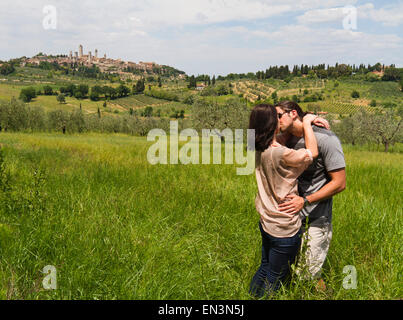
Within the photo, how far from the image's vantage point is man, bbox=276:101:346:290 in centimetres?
264

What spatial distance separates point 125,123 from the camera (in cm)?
8700

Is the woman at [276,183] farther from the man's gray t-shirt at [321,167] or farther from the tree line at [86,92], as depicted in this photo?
the tree line at [86,92]

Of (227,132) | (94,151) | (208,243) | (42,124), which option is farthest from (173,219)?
(42,124)

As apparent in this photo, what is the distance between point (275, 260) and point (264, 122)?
4.35 ft

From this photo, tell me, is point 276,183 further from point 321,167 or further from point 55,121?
point 55,121

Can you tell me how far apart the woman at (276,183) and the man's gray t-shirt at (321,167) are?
22 centimetres

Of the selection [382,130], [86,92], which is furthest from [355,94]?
[86,92]

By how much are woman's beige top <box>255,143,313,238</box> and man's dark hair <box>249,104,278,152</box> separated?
0.35 ft

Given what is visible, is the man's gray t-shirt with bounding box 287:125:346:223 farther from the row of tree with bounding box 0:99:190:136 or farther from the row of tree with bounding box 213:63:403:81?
the row of tree with bounding box 213:63:403:81

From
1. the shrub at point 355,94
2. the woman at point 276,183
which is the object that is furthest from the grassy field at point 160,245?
the shrub at point 355,94

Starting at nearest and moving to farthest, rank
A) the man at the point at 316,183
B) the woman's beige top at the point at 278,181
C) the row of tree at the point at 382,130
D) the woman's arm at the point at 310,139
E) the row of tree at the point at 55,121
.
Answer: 1. the woman's beige top at the point at 278,181
2. the woman's arm at the point at 310,139
3. the man at the point at 316,183
4. the row of tree at the point at 382,130
5. the row of tree at the point at 55,121

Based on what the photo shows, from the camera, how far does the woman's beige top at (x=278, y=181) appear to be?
237cm

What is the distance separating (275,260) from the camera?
2600mm

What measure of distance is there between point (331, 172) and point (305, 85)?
582 ft
